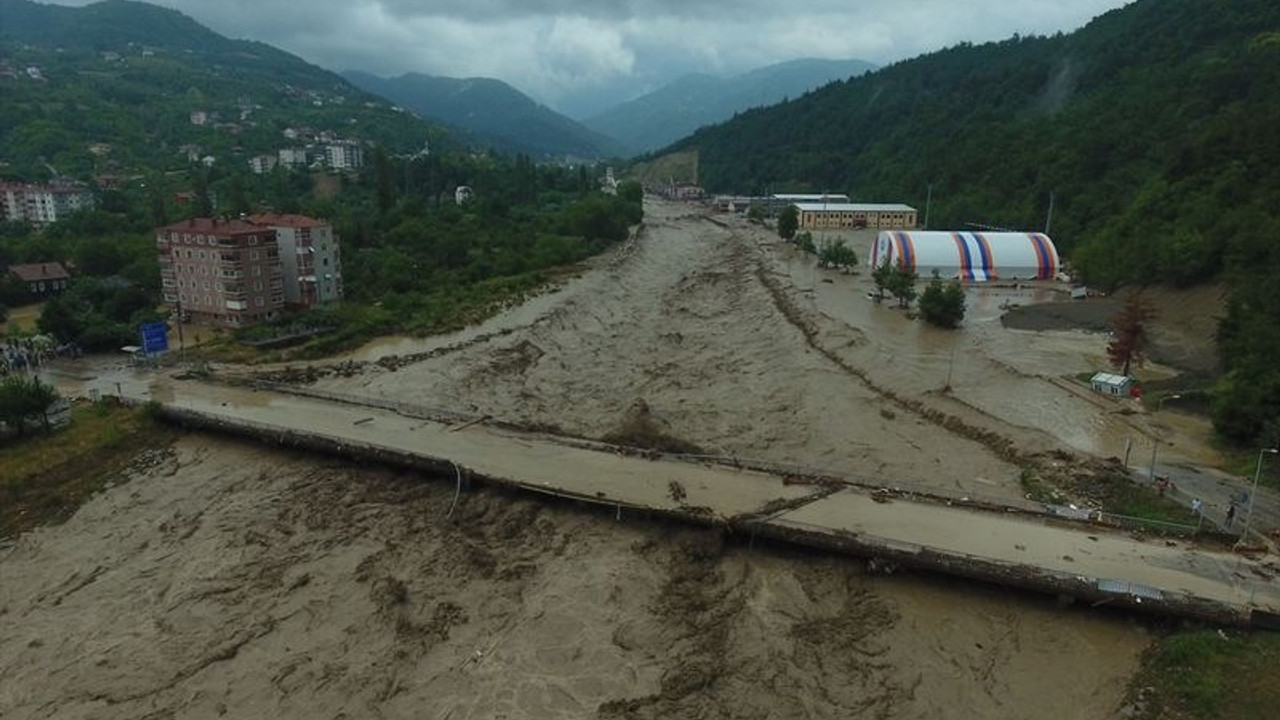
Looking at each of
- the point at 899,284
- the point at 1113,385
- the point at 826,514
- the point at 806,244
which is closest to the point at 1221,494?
the point at 1113,385

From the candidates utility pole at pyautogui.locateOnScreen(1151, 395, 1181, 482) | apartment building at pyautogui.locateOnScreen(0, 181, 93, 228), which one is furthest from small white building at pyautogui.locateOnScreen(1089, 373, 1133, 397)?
apartment building at pyautogui.locateOnScreen(0, 181, 93, 228)

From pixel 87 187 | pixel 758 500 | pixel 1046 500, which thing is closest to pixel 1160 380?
pixel 1046 500

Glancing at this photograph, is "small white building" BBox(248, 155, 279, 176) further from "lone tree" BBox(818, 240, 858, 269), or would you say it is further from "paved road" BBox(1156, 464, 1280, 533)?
"paved road" BBox(1156, 464, 1280, 533)

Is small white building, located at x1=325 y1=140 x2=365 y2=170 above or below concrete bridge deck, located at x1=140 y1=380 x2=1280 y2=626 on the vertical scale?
above

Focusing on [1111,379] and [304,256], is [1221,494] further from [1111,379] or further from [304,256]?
[304,256]

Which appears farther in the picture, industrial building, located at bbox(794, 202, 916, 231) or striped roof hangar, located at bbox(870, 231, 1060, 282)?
industrial building, located at bbox(794, 202, 916, 231)

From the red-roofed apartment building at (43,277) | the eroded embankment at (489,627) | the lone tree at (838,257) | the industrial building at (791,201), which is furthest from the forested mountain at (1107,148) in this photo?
the red-roofed apartment building at (43,277)
